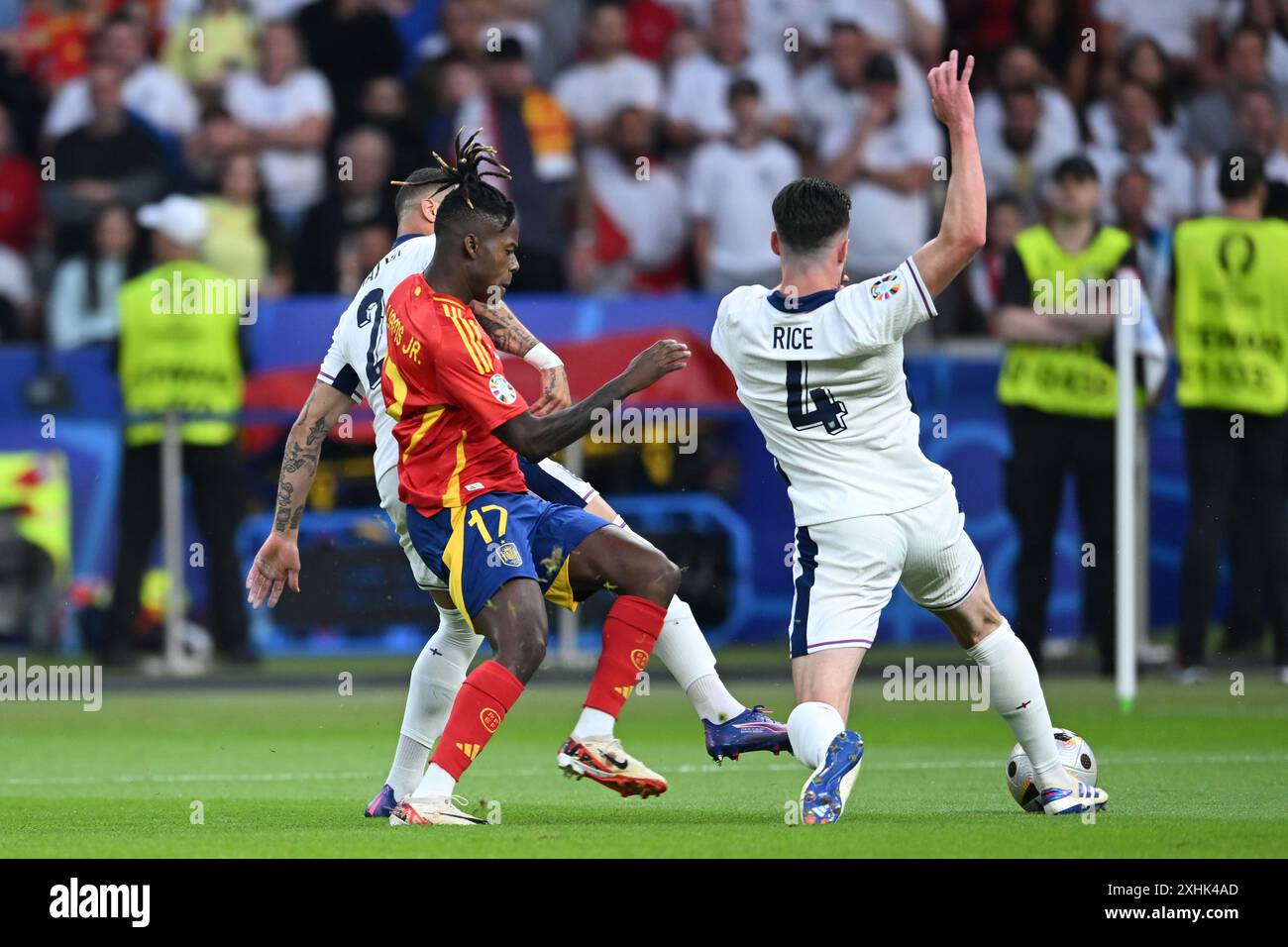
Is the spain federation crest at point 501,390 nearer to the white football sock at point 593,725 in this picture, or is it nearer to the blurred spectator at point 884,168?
the white football sock at point 593,725

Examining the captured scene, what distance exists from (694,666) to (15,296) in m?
9.75

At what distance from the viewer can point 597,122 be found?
16.1 m

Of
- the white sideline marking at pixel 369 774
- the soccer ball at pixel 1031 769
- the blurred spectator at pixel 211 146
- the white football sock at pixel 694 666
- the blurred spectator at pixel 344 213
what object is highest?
the blurred spectator at pixel 211 146

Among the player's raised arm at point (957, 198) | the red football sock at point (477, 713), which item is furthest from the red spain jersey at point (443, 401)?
the player's raised arm at point (957, 198)

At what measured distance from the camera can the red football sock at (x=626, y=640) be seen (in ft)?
22.9

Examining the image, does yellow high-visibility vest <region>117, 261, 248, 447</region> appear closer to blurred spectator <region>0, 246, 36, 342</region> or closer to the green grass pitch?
blurred spectator <region>0, 246, 36, 342</region>

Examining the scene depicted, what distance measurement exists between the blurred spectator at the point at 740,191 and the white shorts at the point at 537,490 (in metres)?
7.84

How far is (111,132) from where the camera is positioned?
15.9m

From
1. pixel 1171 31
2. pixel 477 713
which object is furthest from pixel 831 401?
pixel 1171 31

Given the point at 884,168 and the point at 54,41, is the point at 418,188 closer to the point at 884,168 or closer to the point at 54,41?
the point at 884,168

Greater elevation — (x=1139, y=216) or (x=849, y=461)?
(x=1139, y=216)

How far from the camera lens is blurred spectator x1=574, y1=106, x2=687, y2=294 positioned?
15867mm
